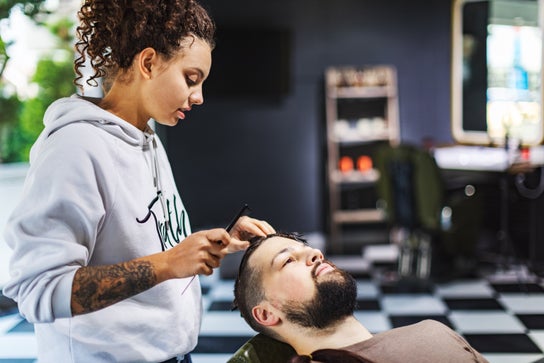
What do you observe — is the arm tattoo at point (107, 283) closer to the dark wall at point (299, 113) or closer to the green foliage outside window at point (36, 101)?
the green foliage outside window at point (36, 101)

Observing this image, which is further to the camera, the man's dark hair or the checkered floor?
the checkered floor

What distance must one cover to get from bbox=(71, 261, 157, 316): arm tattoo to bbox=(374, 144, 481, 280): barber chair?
365 centimetres

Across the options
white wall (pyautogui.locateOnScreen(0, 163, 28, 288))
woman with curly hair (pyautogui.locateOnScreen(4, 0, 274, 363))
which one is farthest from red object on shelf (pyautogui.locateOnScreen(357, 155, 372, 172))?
woman with curly hair (pyautogui.locateOnScreen(4, 0, 274, 363))

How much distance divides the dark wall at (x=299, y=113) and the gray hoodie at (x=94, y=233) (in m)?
5.00

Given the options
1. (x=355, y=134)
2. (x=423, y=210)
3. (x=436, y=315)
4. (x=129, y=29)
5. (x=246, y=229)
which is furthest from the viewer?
(x=355, y=134)

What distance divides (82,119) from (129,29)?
198 millimetres

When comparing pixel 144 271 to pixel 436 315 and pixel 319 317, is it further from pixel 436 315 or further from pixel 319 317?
pixel 436 315

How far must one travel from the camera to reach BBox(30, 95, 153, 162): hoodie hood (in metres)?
1.29

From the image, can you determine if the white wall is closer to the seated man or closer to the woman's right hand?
the seated man

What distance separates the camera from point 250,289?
1751 mm

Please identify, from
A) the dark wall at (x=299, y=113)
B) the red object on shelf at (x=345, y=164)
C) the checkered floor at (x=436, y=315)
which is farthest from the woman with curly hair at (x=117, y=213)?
the red object on shelf at (x=345, y=164)

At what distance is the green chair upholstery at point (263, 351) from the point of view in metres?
1.60

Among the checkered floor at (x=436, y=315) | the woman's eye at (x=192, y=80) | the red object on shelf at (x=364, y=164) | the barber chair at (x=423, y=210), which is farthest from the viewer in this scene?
the red object on shelf at (x=364, y=164)

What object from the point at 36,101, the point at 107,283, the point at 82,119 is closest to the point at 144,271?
the point at 107,283
